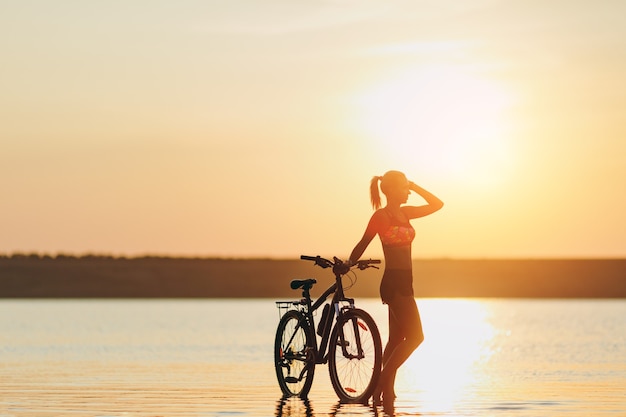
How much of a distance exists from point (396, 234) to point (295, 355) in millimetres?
2248

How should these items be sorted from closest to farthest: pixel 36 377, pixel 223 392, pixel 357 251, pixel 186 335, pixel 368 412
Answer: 1. pixel 368 412
2. pixel 357 251
3. pixel 223 392
4. pixel 36 377
5. pixel 186 335

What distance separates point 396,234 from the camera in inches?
548

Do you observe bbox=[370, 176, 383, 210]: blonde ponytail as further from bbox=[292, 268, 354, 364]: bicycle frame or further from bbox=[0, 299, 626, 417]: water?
bbox=[0, 299, 626, 417]: water

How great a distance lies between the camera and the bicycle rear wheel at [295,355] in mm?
15117

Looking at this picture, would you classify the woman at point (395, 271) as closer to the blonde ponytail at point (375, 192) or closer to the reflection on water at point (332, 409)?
the blonde ponytail at point (375, 192)

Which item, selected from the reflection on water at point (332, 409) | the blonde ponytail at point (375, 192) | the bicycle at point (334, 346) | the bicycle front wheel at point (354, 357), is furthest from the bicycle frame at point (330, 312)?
the blonde ponytail at point (375, 192)

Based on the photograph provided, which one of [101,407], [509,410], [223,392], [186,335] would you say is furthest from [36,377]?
[186,335]

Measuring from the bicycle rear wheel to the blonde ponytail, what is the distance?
6.32ft

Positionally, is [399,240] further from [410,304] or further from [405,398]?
[405,398]

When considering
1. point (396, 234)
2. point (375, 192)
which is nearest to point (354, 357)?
point (396, 234)

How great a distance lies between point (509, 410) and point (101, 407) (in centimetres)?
416

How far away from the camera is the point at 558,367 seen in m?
21.6

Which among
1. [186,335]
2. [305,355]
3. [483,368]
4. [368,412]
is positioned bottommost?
[368,412]

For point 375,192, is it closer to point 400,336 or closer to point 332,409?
point 400,336
